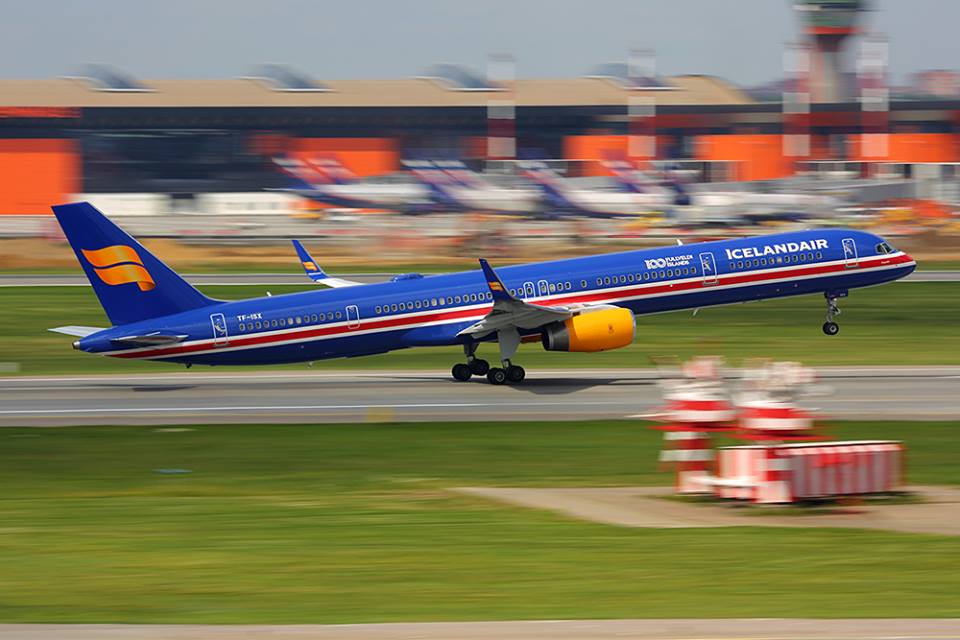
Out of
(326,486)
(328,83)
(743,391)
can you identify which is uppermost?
(328,83)

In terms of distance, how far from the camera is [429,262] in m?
95.8

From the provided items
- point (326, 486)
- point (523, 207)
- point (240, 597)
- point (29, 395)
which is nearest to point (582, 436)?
point (326, 486)

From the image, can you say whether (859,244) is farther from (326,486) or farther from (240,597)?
(240,597)

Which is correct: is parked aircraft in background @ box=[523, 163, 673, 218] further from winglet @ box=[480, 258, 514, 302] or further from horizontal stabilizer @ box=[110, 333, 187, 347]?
horizontal stabilizer @ box=[110, 333, 187, 347]

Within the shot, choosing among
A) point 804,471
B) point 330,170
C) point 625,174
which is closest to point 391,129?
point 330,170

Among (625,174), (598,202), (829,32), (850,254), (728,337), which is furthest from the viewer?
(829,32)

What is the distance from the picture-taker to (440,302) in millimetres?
43062

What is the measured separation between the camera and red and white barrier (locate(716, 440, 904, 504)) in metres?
23.4

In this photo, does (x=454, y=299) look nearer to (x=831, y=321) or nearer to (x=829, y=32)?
(x=831, y=321)

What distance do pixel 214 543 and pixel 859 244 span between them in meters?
33.4

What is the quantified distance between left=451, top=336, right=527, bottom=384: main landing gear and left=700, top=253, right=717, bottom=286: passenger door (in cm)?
709

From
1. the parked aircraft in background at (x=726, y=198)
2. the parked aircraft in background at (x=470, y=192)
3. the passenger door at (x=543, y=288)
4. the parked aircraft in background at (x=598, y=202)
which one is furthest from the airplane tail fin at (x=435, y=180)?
the passenger door at (x=543, y=288)

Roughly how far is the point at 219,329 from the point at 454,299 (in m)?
7.81

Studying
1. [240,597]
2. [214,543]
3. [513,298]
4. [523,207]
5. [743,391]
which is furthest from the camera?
[523,207]
